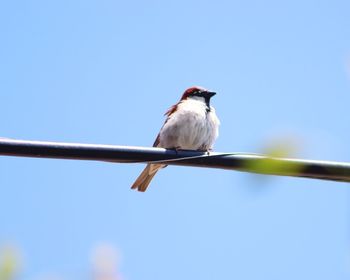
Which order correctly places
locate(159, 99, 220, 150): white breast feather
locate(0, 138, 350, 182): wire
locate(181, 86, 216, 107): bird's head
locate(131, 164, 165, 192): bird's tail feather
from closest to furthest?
locate(0, 138, 350, 182): wire → locate(159, 99, 220, 150): white breast feather → locate(131, 164, 165, 192): bird's tail feather → locate(181, 86, 216, 107): bird's head

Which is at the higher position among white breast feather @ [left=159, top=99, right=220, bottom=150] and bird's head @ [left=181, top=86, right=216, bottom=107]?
bird's head @ [left=181, top=86, right=216, bottom=107]

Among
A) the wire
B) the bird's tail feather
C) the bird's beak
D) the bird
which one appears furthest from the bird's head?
the wire

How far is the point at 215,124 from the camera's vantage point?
259 inches

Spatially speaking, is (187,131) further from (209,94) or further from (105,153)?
(105,153)

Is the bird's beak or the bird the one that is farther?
the bird's beak

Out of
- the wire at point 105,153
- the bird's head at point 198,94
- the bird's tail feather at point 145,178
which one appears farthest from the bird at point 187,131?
the wire at point 105,153

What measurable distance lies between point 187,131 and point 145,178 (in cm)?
78

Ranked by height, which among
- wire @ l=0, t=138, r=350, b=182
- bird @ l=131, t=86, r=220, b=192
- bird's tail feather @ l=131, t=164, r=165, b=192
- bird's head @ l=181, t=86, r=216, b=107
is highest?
bird's head @ l=181, t=86, r=216, b=107

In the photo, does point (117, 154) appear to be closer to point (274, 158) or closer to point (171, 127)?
point (274, 158)

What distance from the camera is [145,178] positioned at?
6.61 metres

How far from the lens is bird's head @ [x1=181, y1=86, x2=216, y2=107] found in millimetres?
7168

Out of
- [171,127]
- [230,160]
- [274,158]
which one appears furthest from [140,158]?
Answer: [171,127]

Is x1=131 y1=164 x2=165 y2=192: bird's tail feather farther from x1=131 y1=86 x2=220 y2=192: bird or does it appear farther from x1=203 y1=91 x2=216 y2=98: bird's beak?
x1=203 y1=91 x2=216 y2=98: bird's beak

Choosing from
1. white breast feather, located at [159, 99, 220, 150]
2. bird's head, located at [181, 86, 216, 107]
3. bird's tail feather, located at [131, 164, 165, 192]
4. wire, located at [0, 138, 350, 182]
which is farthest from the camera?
bird's head, located at [181, 86, 216, 107]
